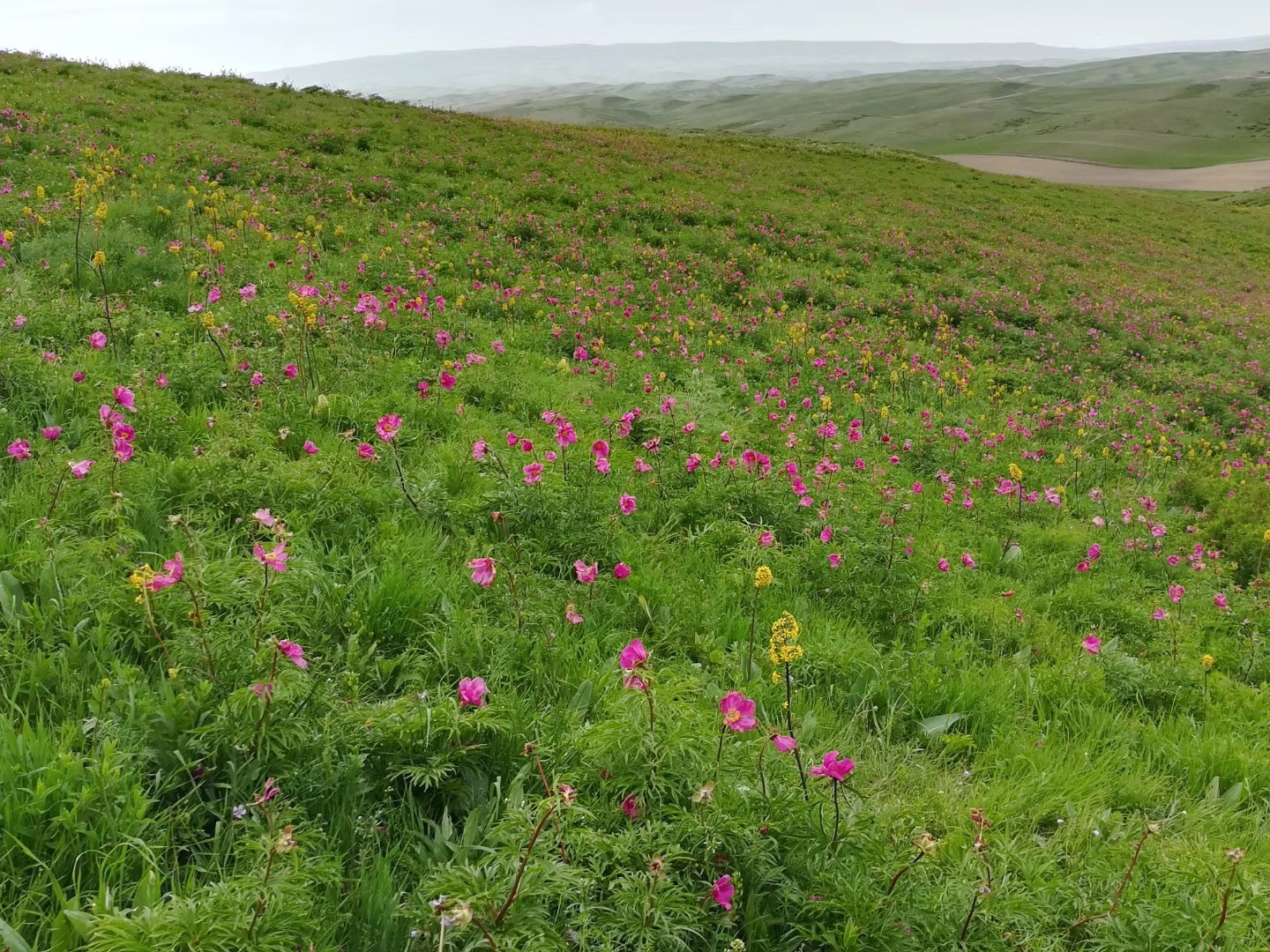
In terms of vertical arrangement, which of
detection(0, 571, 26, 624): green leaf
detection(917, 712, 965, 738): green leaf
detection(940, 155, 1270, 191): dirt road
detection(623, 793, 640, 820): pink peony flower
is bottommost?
detection(917, 712, 965, 738): green leaf

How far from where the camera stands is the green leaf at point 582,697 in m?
3.15

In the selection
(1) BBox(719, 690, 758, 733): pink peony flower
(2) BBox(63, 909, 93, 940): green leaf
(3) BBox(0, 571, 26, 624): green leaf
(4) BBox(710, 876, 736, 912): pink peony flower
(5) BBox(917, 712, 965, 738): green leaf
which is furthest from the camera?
(5) BBox(917, 712, 965, 738): green leaf

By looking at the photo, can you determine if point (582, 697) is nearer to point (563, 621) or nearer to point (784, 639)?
point (563, 621)

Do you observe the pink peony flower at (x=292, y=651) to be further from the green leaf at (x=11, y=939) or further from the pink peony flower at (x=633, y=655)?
the pink peony flower at (x=633, y=655)

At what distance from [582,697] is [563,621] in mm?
694

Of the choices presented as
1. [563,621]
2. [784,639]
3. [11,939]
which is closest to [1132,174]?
[563,621]

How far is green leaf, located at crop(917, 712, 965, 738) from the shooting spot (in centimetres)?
374

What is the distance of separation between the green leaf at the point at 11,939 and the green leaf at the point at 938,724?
147 inches

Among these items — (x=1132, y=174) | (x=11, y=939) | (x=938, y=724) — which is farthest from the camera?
(x=1132, y=174)

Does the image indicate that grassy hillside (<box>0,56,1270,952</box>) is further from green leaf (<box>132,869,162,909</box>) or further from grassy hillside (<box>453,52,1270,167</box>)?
grassy hillside (<box>453,52,1270,167</box>)

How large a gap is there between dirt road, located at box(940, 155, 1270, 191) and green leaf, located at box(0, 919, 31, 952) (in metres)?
64.0

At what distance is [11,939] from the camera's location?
5.62 feet

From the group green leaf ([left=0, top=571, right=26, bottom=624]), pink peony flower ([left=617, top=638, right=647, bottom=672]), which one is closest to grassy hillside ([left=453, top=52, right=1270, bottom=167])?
green leaf ([left=0, top=571, right=26, bottom=624])

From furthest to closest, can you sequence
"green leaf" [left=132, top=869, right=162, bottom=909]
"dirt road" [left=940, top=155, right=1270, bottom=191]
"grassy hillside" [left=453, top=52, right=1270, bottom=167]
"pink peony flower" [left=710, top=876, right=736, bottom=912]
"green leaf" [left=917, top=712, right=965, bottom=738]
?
"grassy hillside" [left=453, top=52, right=1270, bottom=167] < "dirt road" [left=940, top=155, right=1270, bottom=191] < "green leaf" [left=917, top=712, right=965, bottom=738] < "pink peony flower" [left=710, top=876, right=736, bottom=912] < "green leaf" [left=132, top=869, right=162, bottom=909]
